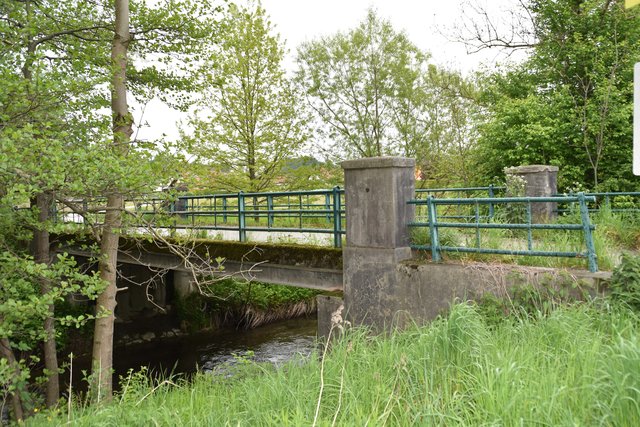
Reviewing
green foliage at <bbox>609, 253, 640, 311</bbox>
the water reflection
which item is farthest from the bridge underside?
the water reflection

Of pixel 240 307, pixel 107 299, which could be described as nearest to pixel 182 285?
pixel 240 307

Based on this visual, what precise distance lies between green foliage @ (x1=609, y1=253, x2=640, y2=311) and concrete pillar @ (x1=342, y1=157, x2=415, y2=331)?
2.60 meters

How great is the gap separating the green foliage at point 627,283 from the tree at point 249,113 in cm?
1393

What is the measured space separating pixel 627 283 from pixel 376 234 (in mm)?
3114

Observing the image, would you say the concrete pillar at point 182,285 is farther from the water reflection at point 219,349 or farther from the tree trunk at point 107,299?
the tree trunk at point 107,299

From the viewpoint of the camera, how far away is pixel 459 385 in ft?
11.7

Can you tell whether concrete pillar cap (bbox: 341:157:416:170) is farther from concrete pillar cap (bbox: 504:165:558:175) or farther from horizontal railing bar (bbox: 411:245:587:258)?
concrete pillar cap (bbox: 504:165:558:175)

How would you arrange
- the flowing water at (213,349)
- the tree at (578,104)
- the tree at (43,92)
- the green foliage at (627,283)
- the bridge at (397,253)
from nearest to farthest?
the green foliage at (627,283), the tree at (43,92), the bridge at (397,253), the tree at (578,104), the flowing water at (213,349)

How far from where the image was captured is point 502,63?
675 inches

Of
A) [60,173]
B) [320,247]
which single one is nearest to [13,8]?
[60,173]

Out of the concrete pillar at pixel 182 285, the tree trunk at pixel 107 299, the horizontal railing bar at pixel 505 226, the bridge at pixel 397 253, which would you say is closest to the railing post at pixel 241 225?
the bridge at pixel 397 253

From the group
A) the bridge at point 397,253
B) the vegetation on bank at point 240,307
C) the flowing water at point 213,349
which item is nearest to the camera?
the bridge at point 397,253

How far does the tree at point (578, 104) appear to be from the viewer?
13.2 m

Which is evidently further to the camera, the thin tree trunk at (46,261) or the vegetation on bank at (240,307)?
the vegetation on bank at (240,307)
